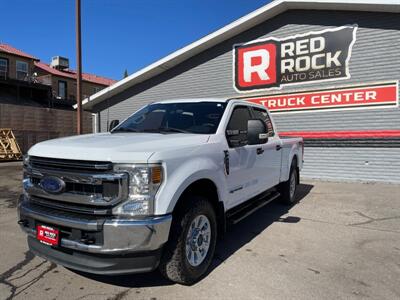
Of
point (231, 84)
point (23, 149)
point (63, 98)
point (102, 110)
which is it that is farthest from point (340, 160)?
point (63, 98)

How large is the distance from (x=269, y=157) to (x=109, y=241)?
11.4ft

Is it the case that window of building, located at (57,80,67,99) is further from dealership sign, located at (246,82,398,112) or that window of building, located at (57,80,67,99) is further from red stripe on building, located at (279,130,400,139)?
red stripe on building, located at (279,130,400,139)

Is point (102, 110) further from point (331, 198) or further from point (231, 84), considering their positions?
point (331, 198)

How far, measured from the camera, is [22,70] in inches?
1220

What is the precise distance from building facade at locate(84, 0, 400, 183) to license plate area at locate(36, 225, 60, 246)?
9.68 meters

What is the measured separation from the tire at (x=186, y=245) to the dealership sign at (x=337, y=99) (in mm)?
8489

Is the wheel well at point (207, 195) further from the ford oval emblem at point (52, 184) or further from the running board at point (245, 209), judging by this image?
the ford oval emblem at point (52, 184)

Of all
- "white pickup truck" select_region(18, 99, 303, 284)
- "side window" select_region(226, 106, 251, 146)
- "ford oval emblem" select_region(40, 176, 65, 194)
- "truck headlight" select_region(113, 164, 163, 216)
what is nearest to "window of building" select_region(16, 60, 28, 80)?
"side window" select_region(226, 106, 251, 146)

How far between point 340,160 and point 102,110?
36.6 ft

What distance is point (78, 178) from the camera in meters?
3.19

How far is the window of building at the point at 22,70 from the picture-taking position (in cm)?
3069

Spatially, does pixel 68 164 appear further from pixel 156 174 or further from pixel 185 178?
pixel 185 178

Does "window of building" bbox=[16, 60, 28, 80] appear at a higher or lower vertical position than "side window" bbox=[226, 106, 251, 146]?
higher

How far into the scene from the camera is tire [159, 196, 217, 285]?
11.1 feet
